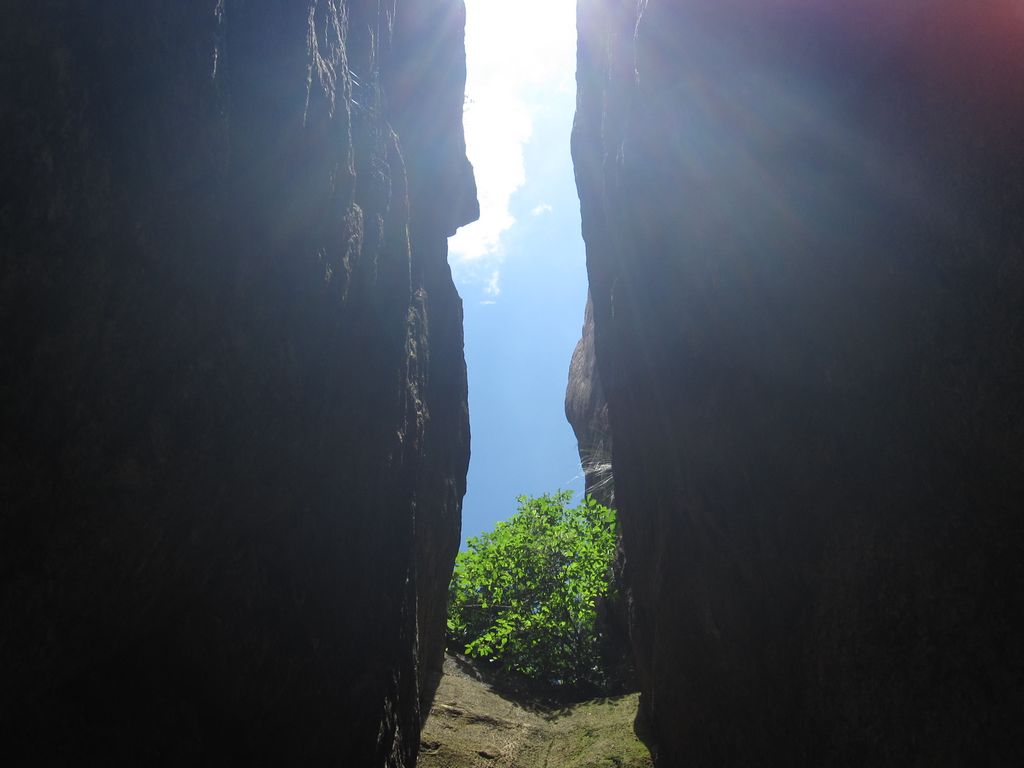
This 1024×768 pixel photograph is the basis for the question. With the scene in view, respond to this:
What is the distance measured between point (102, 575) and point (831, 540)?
17.9 ft

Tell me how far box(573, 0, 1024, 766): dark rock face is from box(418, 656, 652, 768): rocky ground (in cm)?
240

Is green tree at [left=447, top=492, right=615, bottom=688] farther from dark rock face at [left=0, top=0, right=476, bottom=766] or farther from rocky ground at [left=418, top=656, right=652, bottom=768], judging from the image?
dark rock face at [left=0, top=0, right=476, bottom=766]

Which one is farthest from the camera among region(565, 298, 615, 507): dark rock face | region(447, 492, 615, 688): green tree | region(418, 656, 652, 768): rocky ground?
region(565, 298, 615, 507): dark rock face

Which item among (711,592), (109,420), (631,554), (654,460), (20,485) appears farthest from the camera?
(631,554)

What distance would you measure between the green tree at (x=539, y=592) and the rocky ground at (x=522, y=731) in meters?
1.61

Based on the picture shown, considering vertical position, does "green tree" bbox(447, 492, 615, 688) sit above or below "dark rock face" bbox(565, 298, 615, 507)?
below

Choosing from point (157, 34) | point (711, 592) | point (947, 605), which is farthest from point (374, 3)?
point (947, 605)

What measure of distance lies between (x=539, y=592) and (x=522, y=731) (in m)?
6.83

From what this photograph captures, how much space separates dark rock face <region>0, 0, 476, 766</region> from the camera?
3621mm

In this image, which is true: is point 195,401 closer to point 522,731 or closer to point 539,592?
point 522,731

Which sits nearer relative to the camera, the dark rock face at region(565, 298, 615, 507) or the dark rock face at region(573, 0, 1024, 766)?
the dark rock face at region(573, 0, 1024, 766)

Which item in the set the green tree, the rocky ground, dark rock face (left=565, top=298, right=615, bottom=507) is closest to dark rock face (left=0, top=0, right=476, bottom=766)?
the rocky ground

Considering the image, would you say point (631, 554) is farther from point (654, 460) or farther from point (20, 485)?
point (20, 485)

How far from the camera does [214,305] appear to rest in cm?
520
